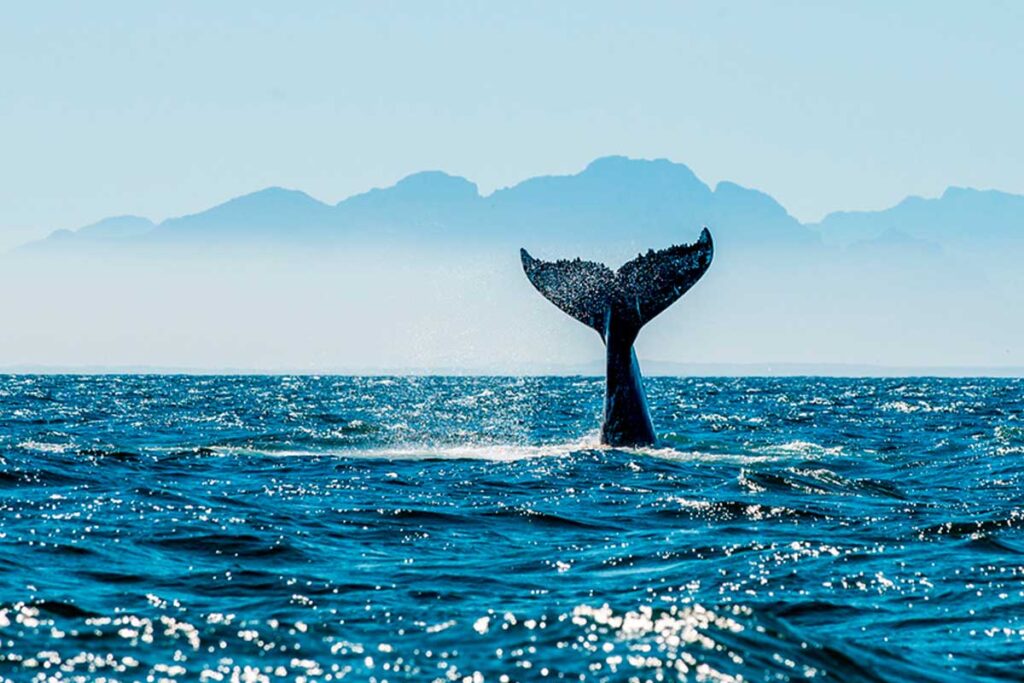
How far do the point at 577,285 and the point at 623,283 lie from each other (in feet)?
2.34

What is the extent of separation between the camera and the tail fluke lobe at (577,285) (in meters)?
20.5

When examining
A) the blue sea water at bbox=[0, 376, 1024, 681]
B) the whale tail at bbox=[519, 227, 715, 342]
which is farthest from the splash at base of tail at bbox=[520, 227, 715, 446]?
the blue sea water at bbox=[0, 376, 1024, 681]

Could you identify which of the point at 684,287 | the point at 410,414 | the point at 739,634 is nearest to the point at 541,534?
the point at 739,634

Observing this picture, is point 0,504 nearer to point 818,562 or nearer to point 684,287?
point 818,562

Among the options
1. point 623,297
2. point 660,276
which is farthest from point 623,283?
point 660,276

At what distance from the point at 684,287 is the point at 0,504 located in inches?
357

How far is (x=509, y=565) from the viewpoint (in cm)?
1134

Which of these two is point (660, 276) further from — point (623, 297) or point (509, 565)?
point (509, 565)

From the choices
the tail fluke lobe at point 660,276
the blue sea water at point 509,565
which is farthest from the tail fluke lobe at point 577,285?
the blue sea water at point 509,565

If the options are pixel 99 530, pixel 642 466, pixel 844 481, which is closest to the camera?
pixel 99 530

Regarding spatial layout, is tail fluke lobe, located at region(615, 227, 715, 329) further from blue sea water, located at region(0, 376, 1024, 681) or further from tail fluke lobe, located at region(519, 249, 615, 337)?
blue sea water, located at region(0, 376, 1024, 681)

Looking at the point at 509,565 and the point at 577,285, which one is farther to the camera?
the point at 577,285

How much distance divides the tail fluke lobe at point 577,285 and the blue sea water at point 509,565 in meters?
1.91

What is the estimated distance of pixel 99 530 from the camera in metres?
12.7
